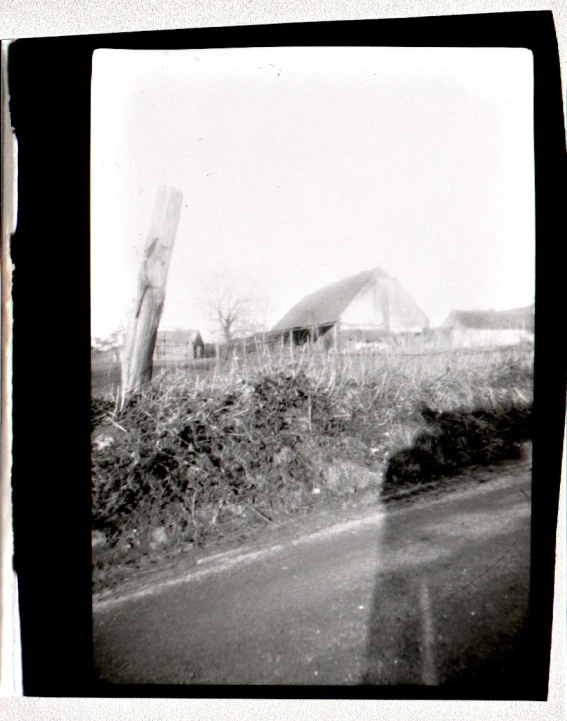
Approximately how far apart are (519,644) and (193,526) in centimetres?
131

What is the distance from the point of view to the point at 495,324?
4.45ft

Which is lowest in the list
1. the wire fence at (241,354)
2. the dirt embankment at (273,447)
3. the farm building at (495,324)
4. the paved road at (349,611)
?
the paved road at (349,611)

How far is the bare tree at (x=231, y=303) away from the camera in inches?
54.5

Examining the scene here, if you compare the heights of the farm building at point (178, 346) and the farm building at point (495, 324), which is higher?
the farm building at point (495, 324)

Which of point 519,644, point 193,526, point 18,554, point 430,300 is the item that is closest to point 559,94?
point 430,300

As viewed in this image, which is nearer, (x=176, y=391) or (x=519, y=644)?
(x=519, y=644)

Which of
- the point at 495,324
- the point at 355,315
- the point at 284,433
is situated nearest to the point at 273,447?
the point at 284,433

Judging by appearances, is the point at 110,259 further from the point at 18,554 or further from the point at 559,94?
the point at 559,94

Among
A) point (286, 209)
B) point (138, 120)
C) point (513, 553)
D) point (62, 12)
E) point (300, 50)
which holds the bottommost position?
point (513, 553)

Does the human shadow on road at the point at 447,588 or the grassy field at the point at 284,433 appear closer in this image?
the human shadow on road at the point at 447,588

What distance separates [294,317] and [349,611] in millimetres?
1155

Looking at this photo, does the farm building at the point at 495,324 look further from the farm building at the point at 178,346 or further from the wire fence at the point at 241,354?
the farm building at the point at 178,346

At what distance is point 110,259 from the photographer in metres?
1.38

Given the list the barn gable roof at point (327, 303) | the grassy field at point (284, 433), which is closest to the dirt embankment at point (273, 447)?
the grassy field at point (284, 433)
